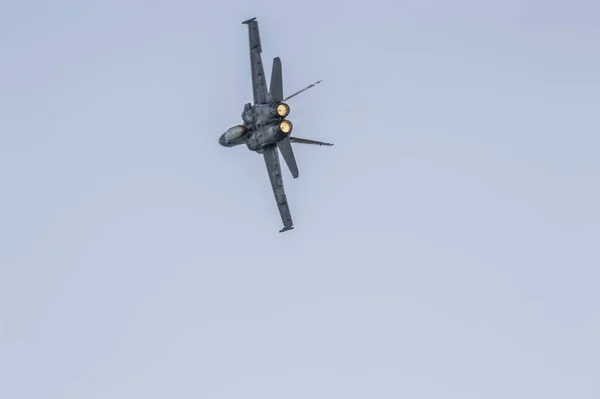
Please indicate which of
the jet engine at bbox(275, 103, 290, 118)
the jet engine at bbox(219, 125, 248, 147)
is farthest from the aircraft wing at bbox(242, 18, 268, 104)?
the jet engine at bbox(275, 103, 290, 118)

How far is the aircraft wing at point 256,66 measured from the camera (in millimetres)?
113250

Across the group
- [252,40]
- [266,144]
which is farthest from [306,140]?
[252,40]

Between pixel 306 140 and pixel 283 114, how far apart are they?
146 inches

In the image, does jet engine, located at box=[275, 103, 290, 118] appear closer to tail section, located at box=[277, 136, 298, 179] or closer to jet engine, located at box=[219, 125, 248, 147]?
tail section, located at box=[277, 136, 298, 179]

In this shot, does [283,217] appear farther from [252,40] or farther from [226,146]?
[252,40]

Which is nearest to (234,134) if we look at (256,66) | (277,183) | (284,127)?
(284,127)

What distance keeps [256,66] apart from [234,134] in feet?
20.4

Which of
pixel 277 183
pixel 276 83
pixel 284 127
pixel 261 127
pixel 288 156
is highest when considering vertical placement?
pixel 276 83

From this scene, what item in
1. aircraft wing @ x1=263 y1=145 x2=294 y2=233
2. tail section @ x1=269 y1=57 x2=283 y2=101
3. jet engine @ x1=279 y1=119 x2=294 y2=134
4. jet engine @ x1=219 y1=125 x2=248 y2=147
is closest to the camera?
tail section @ x1=269 y1=57 x2=283 y2=101

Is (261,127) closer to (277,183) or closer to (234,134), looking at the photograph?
(234,134)

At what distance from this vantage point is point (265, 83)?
114 metres

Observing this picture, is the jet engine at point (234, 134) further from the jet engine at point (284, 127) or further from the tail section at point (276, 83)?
the tail section at point (276, 83)

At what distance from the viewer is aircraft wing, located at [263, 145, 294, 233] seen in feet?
381

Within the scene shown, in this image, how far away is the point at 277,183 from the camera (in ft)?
388
